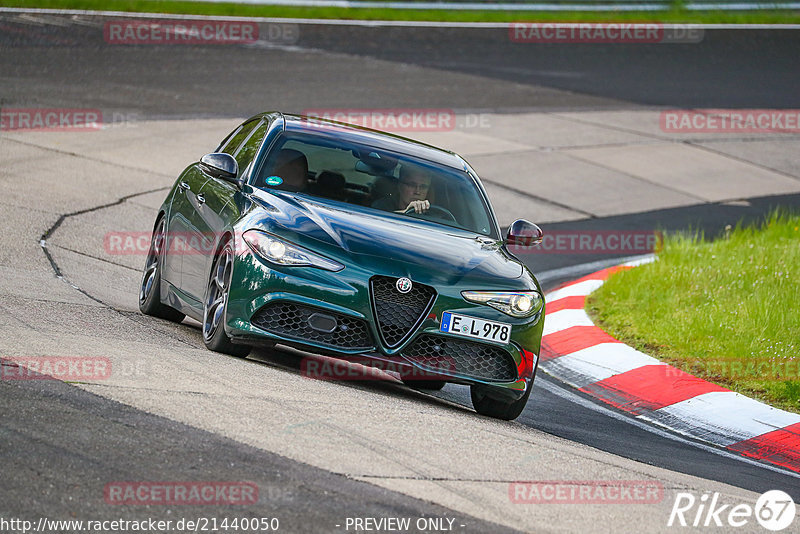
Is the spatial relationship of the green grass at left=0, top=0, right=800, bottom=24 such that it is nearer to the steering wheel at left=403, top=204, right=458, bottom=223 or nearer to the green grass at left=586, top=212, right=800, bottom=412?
the green grass at left=586, top=212, right=800, bottom=412

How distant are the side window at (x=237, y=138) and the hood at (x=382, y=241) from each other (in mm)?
1320

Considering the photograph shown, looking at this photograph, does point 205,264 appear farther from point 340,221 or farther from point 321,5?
point 321,5

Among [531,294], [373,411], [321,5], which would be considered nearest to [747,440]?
[531,294]

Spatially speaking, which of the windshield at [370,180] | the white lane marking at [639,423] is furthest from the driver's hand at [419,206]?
the white lane marking at [639,423]

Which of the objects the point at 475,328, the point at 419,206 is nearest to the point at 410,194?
the point at 419,206

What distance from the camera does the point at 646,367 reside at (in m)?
9.40

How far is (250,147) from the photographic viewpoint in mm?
8500

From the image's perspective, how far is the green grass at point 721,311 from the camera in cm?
907

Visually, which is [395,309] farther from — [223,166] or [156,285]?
[156,285]

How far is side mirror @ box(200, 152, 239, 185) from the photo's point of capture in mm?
7859

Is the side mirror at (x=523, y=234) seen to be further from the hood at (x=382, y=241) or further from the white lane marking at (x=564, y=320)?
the white lane marking at (x=564, y=320)

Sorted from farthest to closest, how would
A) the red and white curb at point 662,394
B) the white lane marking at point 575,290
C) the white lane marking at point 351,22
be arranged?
the white lane marking at point 351,22, the white lane marking at point 575,290, the red and white curb at point 662,394

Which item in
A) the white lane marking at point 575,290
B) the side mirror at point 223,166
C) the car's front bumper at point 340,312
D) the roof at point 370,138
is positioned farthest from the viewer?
the white lane marking at point 575,290

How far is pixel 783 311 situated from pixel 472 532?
5913 mm
